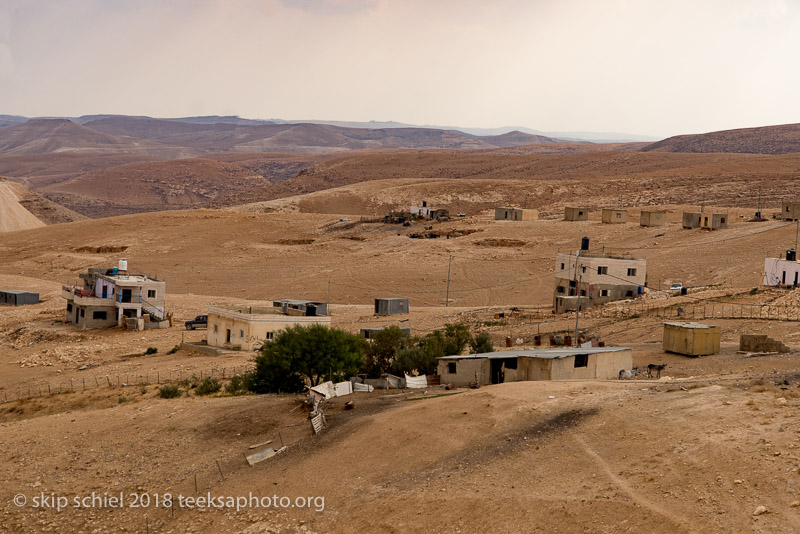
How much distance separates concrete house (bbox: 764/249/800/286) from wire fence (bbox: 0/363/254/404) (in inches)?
1086

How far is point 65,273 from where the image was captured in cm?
7175

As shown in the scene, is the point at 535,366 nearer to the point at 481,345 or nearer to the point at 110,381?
the point at 481,345

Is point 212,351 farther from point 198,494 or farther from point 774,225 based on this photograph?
point 774,225

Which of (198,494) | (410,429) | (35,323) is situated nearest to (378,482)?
(410,429)

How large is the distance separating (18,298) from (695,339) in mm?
42251

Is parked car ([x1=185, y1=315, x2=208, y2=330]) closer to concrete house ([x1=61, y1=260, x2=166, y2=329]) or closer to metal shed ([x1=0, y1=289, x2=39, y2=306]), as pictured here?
concrete house ([x1=61, y1=260, x2=166, y2=329])

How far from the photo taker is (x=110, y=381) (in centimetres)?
3247

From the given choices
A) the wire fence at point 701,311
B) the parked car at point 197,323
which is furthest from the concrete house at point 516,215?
the parked car at point 197,323

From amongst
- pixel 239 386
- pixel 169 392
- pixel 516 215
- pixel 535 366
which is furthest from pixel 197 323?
pixel 516 215

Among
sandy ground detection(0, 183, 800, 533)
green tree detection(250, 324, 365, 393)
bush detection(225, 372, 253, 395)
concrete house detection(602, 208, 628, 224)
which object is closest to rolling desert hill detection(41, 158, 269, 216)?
concrete house detection(602, 208, 628, 224)

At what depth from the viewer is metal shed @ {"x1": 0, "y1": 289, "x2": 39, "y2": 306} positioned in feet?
182

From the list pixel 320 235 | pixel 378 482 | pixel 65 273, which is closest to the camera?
pixel 378 482

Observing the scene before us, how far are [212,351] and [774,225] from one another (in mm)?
47722

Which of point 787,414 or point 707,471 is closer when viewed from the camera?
point 707,471
